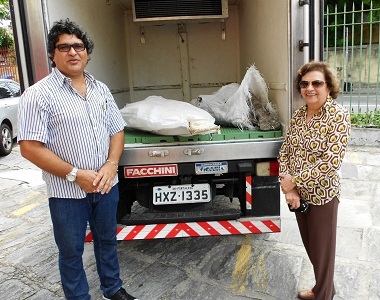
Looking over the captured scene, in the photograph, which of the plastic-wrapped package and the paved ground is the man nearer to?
the paved ground

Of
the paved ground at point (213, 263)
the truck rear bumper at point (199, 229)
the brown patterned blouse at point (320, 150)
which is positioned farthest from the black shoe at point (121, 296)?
the brown patterned blouse at point (320, 150)

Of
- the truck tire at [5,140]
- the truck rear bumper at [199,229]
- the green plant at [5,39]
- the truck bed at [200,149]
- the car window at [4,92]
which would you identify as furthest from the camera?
the green plant at [5,39]

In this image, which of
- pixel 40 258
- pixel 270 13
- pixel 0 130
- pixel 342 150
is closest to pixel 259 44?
pixel 270 13

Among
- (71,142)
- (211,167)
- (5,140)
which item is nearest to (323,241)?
(211,167)

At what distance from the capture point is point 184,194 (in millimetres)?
2809

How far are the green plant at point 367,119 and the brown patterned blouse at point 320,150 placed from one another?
521 centimetres

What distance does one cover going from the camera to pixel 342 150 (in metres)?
2.02

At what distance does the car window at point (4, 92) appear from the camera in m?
7.75

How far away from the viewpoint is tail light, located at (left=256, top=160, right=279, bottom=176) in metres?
2.70

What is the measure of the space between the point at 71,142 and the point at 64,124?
4.2 inches

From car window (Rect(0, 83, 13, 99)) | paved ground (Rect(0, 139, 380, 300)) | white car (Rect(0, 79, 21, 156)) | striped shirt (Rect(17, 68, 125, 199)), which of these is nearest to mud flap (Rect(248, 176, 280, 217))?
paved ground (Rect(0, 139, 380, 300))

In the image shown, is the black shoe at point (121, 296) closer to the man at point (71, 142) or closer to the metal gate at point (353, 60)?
the man at point (71, 142)

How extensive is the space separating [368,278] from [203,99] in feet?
6.82

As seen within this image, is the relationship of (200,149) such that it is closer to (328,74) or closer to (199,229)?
(199,229)
